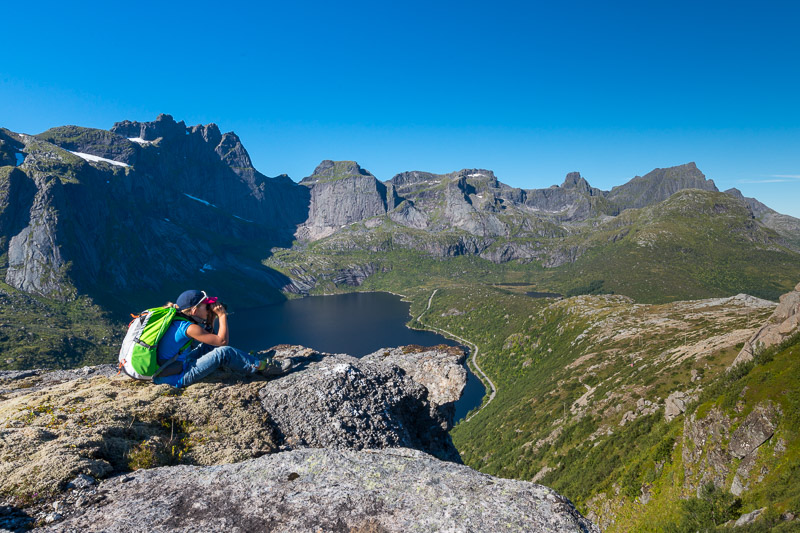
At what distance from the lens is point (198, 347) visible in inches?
512

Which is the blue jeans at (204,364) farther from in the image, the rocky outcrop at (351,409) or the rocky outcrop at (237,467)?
the rocky outcrop at (351,409)

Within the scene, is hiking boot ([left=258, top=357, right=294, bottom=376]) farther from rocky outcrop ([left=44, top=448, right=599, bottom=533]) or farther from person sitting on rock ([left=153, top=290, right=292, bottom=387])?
rocky outcrop ([left=44, top=448, right=599, bottom=533])

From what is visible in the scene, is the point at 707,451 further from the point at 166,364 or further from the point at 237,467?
the point at 166,364

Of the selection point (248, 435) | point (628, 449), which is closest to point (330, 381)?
point (248, 435)

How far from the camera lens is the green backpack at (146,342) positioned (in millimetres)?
10797

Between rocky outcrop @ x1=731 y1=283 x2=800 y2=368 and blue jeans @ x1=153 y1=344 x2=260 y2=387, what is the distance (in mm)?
53746

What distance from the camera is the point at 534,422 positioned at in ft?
256

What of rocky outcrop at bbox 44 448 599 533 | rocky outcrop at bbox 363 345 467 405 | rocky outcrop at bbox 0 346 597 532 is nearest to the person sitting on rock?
rocky outcrop at bbox 0 346 597 532

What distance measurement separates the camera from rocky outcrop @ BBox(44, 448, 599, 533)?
7035mm

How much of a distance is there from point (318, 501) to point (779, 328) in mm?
55298

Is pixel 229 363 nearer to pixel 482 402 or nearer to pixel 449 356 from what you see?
pixel 449 356

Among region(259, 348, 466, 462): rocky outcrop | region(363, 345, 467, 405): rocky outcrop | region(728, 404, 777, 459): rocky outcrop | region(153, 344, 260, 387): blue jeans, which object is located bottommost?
region(728, 404, 777, 459): rocky outcrop

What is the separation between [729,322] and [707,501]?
7689cm

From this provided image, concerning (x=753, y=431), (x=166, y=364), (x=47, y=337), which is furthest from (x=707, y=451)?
(x=47, y=337)
